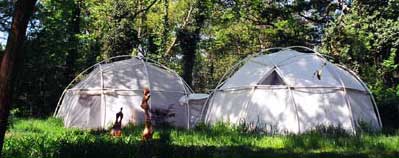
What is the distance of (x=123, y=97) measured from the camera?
25734 millimetres

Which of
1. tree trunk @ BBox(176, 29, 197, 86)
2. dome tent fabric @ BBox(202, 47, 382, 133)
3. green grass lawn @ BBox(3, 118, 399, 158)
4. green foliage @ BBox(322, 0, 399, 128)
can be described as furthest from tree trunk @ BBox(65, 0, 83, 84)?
green grass lawn @ BBox(3, 118, 399, 158)

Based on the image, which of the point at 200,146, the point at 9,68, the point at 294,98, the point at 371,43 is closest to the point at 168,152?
the point at 200,146

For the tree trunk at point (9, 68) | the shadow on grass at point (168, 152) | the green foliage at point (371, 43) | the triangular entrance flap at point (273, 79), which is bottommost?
Result: the shadow on grass at point (168, 152)

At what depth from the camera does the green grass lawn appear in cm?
1052

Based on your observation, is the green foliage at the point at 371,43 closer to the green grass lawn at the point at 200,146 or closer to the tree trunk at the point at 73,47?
the green grass lawn at the point at 200,146

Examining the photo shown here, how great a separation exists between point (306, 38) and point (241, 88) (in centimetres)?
1358

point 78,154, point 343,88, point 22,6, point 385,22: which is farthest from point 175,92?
point 22,6

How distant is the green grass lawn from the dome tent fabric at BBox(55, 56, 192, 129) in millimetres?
6186

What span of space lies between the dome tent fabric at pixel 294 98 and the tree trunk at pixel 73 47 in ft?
53.5

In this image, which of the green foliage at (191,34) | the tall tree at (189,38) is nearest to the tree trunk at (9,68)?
the green foliage at (191,34)

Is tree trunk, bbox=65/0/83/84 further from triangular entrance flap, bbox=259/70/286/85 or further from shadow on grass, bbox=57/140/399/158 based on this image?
shadow on grass, bbox=57/140/399/158

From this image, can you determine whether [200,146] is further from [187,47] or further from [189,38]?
[187,47]

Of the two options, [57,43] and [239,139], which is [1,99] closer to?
[239,139]

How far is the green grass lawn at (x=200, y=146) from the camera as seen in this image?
34.5ft
